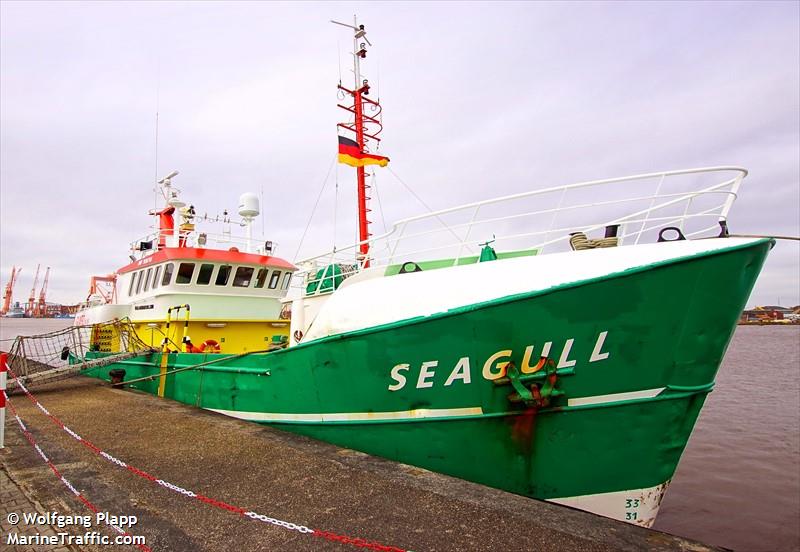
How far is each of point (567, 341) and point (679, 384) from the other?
1.06 metres

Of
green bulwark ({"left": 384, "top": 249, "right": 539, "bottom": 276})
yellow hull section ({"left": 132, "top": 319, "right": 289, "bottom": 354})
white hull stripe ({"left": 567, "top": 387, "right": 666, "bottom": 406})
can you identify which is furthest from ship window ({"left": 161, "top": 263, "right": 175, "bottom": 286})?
white hull stripe ({"left": 567, "top": 387, "right": 666, "bottom": 406})

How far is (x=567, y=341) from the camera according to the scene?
12.8 feet

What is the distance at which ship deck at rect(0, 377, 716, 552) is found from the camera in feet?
9.81

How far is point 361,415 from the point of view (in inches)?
192

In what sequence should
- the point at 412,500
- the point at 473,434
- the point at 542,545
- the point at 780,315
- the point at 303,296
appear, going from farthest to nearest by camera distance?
1. the point at 780,315
2. the point at 303,296
3. the point at 473,434
4. the point at 412,500
5. the point at 542,545

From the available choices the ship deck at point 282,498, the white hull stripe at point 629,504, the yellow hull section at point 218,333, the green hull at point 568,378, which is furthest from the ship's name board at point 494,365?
the yellow hull section at point 218,333

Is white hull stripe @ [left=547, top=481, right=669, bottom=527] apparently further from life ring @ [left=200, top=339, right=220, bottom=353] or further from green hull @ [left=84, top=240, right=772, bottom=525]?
life ring @ [left=200, top=339, right=220, bottom=353]

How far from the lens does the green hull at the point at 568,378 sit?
12.3 feet

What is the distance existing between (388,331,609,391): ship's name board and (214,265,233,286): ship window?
658cm

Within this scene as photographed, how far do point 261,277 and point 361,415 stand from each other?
20.8 ft

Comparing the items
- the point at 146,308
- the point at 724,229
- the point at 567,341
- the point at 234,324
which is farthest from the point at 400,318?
the point at 146,308

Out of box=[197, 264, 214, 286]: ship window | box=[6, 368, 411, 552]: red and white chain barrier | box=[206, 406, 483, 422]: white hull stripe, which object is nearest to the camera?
box=[6, 368, 411, 552]: red and white chain barrier

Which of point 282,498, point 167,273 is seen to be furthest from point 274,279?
point 282,498

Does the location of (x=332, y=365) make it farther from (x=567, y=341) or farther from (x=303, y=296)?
(x=567, y=341)
